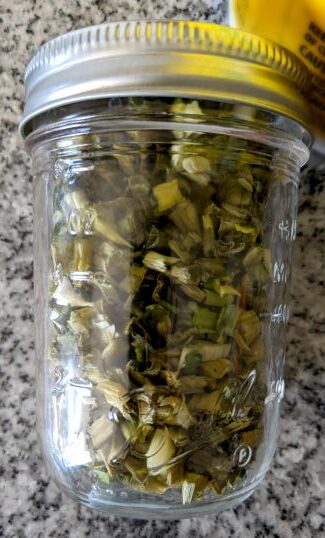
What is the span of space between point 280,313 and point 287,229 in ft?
0.23

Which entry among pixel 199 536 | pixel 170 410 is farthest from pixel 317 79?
pixel 199 536

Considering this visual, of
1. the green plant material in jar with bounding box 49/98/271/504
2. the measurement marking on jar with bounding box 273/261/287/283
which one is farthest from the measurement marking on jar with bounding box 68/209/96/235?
the measurement marking on jar with bounding box 273/261/287/283

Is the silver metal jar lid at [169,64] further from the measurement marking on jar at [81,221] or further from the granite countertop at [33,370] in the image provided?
the granite countertop at [33,370]

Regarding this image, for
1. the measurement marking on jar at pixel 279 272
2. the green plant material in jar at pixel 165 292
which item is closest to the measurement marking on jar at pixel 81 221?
the green plant material in jar at pixel 165 292

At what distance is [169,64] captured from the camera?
40 centimetres

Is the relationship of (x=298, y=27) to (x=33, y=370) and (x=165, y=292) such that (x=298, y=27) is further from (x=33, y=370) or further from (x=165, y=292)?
(x=33, y=370)

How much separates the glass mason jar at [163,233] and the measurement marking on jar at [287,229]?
Answer: 26 millimetres

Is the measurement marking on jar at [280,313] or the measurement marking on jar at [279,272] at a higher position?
the measurement marking on jar at [279,272]

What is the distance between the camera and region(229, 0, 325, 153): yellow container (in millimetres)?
498

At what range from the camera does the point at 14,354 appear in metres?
0.62

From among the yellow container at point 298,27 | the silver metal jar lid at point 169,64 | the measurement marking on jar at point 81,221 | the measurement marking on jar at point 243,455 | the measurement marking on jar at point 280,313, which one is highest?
the yellow container at point 298,27

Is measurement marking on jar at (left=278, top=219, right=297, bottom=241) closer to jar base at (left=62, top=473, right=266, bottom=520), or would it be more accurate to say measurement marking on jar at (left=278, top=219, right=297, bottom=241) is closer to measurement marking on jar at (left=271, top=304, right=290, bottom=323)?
measurement marking on jar at (left=271, top=304, right=290, bottom=323)

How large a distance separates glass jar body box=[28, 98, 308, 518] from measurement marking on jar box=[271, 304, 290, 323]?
0.08 ft

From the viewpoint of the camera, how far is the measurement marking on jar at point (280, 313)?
502 mm
